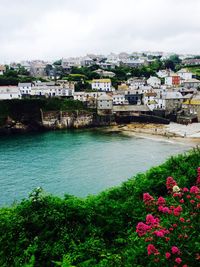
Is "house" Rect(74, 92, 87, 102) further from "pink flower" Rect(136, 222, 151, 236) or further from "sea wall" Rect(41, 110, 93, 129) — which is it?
"pink flower" Rect(136, 222, 151, 236)

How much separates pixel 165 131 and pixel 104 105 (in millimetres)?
16836

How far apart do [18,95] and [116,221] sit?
67725 mm

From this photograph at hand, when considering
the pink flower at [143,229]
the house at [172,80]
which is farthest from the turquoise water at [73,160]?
the house at [172,80]

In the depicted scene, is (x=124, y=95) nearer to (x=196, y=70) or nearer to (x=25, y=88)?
(x=25, y=88)

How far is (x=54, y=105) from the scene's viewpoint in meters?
71.8

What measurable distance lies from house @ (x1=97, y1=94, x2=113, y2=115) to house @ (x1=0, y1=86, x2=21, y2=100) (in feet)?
59.5

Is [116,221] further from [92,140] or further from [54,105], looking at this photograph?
[54,105]

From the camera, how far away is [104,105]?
237ft

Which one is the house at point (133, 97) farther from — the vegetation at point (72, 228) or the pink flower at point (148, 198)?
the pink flower at point (148, 198)

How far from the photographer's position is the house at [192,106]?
225ft

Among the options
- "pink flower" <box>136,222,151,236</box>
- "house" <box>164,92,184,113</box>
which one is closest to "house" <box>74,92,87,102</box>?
"house" <box>164,92,184,113</box>

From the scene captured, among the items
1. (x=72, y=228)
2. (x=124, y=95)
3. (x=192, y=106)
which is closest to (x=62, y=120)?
(x=124, y=95)

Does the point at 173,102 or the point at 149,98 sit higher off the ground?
the point at 149,98

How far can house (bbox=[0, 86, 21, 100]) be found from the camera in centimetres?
7462
